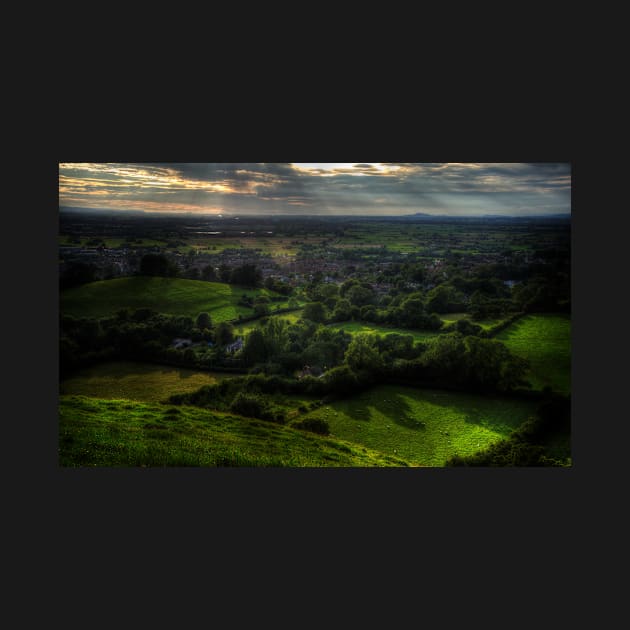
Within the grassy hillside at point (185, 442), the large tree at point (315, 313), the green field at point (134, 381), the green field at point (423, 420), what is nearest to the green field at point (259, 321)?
the large tree at point (315, 313)

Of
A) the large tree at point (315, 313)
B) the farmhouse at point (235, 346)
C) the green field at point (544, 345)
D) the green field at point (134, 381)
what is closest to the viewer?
the green field at point (544, 345)

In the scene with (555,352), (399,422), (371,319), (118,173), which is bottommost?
(399,422)

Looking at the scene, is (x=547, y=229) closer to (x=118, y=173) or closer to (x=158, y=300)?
(x=158, y=300)

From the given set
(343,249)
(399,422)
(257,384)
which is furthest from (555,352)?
(257,384)

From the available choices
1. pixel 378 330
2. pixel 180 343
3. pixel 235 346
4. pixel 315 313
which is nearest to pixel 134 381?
pixel 180 343

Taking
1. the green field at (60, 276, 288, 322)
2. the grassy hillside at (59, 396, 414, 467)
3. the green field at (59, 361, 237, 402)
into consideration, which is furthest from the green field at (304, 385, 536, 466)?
the green field at (60, 276, 288, 322)

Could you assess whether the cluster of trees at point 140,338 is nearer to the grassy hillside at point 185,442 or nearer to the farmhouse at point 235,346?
the farmhouse at point 235,346
